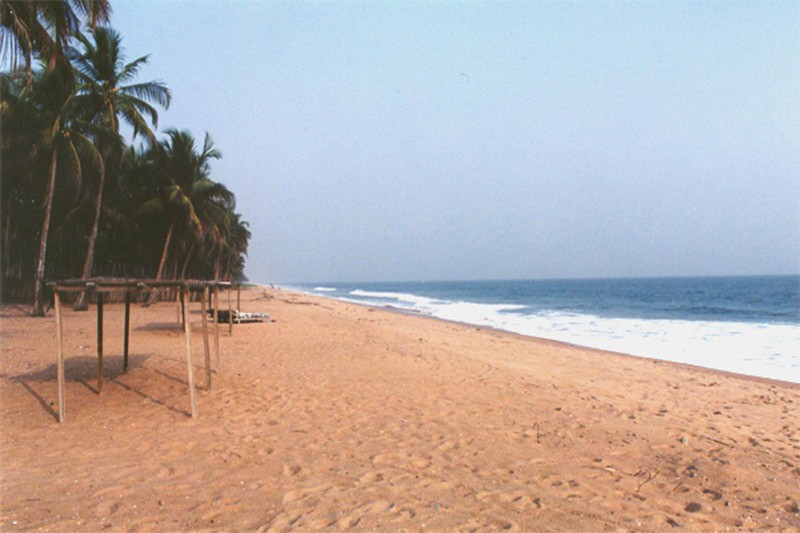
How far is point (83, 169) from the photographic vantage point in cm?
2045

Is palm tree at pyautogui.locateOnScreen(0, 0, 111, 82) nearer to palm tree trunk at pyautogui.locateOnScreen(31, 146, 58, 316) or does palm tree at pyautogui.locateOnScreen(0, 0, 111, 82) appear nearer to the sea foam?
palm tree trunk at pyautogui.locateOnScreen(31, 146, 58, 316)

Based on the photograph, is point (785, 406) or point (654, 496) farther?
point (785, 406)

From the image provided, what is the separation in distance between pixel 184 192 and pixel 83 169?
586 cm

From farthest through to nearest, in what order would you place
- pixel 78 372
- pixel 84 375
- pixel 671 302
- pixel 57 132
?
1. pixel 671 302
2. pixel 57 132
3. pixel 78 372
4. pixel 84 375

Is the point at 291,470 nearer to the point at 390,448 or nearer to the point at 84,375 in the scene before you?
the point at 390,448

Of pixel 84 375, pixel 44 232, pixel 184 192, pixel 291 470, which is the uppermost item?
pixel 184 192

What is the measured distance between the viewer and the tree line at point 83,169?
489 inches

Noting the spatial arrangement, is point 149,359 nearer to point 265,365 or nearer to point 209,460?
point 265,365

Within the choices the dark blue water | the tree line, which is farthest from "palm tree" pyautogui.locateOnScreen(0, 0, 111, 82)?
the dark blue water

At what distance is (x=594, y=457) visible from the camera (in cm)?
555

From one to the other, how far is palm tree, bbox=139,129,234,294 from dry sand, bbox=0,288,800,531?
49.9 feet

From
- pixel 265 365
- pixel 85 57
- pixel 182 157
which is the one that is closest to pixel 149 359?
pixel 265 365

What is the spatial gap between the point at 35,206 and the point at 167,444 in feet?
71.5

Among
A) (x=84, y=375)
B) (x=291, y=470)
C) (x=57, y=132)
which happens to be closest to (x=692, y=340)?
(x=291, y=470)
